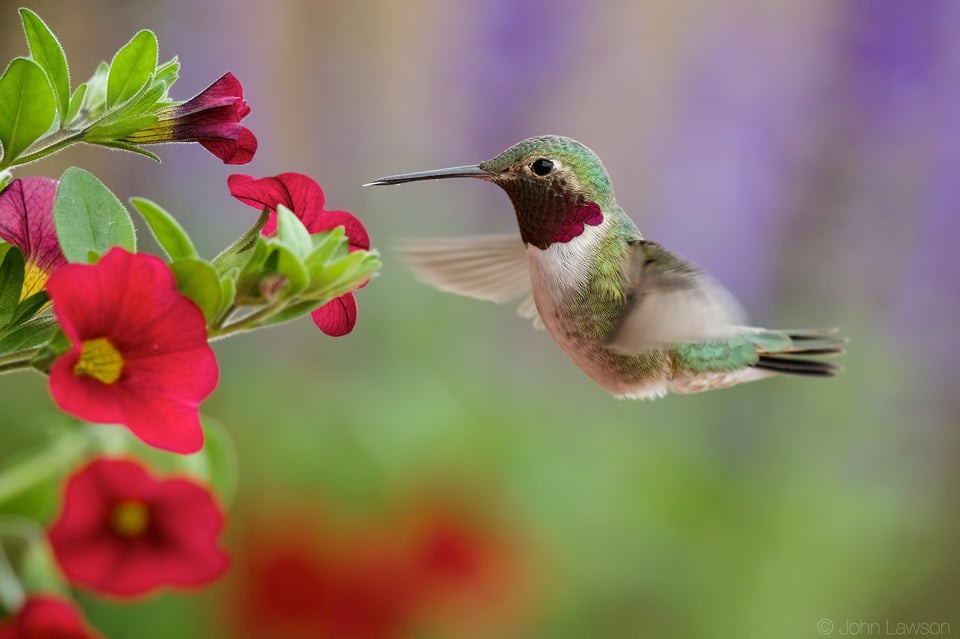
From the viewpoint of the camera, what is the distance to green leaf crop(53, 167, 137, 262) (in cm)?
43

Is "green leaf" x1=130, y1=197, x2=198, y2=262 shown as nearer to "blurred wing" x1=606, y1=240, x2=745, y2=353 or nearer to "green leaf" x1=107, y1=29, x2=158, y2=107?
"green leaf" x1=107, y1=29, x2=158, y2=107

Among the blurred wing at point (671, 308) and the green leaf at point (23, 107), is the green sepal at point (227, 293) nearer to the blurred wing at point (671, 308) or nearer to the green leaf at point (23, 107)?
the green leaf at point (23, 107)

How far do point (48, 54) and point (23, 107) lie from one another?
0.05m

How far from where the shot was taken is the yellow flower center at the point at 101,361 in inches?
17.5

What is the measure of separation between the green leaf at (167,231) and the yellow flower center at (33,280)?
0.09 meters

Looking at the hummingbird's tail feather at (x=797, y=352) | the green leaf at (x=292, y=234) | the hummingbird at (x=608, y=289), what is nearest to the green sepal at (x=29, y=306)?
the green leaf at (x=292, y=234)

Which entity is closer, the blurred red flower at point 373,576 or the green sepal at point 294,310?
the green sepal at point 294,310

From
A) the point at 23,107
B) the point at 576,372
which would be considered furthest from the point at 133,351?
the point at 576,372

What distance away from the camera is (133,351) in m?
0.45

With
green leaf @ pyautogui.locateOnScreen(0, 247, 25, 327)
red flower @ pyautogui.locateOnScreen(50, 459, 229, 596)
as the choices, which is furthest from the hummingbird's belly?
green leaf @ pyautogui.locateOnScreen(0, 247, 25, 327)

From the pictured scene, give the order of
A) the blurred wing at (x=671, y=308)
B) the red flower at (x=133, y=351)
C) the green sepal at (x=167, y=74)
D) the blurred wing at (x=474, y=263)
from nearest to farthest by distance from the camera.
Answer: the red flower at (x=133, y=351) → the green sepal at (x=167, y=74) → the blurred wing at (x=671, y=308) → the blurred wing at (x=474, y=263)

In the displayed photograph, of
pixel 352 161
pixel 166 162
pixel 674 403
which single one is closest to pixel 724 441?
pixel 674 403

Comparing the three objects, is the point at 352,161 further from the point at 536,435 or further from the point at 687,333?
the point at 687,333

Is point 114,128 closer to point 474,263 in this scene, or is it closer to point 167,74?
point 167,74
